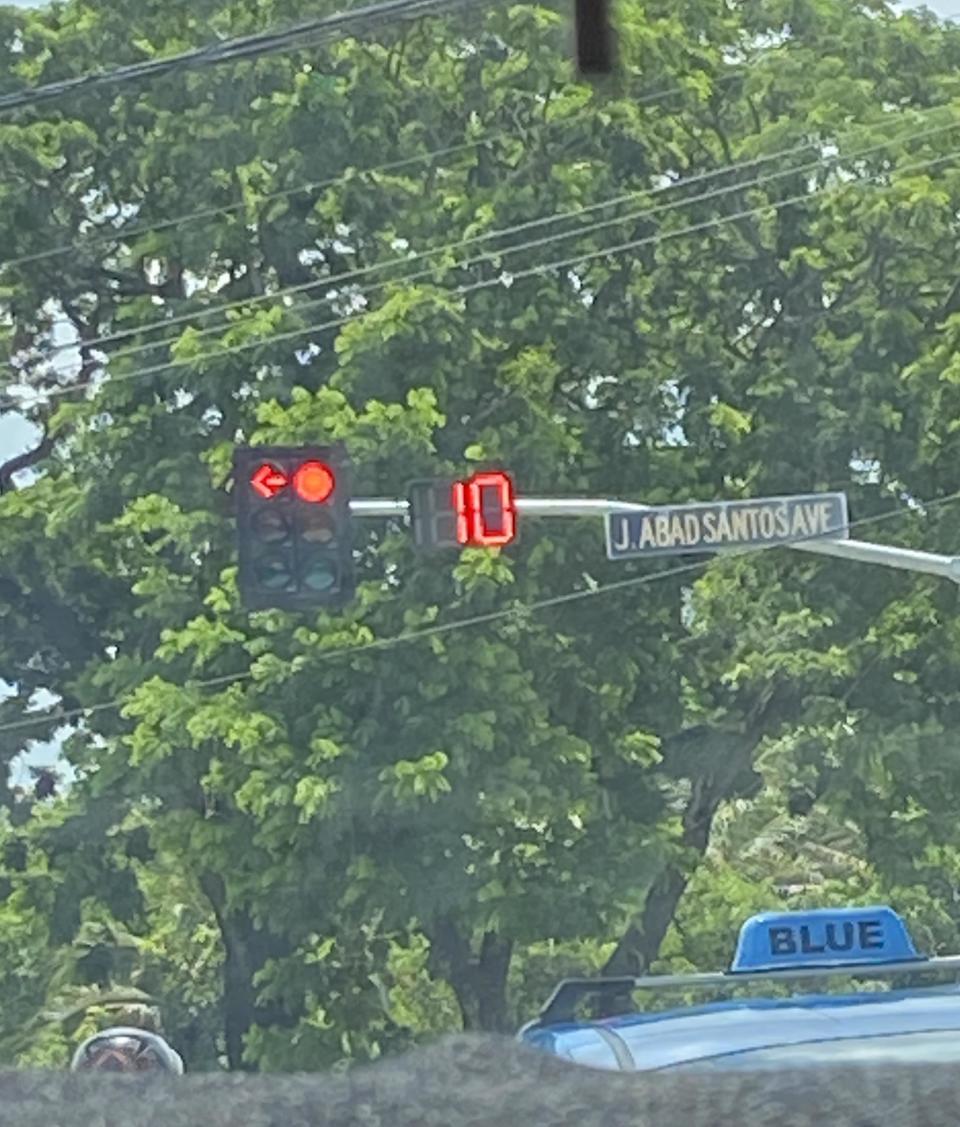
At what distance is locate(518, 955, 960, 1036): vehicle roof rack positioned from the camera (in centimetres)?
397

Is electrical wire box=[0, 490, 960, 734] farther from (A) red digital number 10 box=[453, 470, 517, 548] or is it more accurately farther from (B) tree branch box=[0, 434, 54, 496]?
(A) red digital number 10 box=[453, 470, 517, 548]

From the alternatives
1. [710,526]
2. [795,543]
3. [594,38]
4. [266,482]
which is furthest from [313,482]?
[594,38]

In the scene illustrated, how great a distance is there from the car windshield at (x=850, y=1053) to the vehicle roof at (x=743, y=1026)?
1.3 inches

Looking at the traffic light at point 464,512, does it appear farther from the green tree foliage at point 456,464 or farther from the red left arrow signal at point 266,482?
the green tree foliage at point 456,464

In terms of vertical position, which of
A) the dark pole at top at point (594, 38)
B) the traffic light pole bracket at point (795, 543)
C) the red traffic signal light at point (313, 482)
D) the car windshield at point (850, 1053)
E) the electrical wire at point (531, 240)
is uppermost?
the electrical wire at point (531, 240)

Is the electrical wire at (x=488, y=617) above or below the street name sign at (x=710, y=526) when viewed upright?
above

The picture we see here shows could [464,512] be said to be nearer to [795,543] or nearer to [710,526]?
[710,526]

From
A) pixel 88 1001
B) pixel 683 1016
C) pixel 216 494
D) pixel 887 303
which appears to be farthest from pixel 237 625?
pixel 683 1016

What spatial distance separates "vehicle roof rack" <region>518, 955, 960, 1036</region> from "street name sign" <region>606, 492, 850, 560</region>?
33.6 feet

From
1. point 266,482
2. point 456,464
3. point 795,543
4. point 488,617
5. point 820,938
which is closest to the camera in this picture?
point 820,938

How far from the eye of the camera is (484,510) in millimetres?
14406

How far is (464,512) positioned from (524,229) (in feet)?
24.9

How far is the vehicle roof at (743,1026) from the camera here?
334cm

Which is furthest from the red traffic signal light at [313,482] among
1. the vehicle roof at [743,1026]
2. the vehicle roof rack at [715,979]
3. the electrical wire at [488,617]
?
the vehicle roof at [743,1026]
